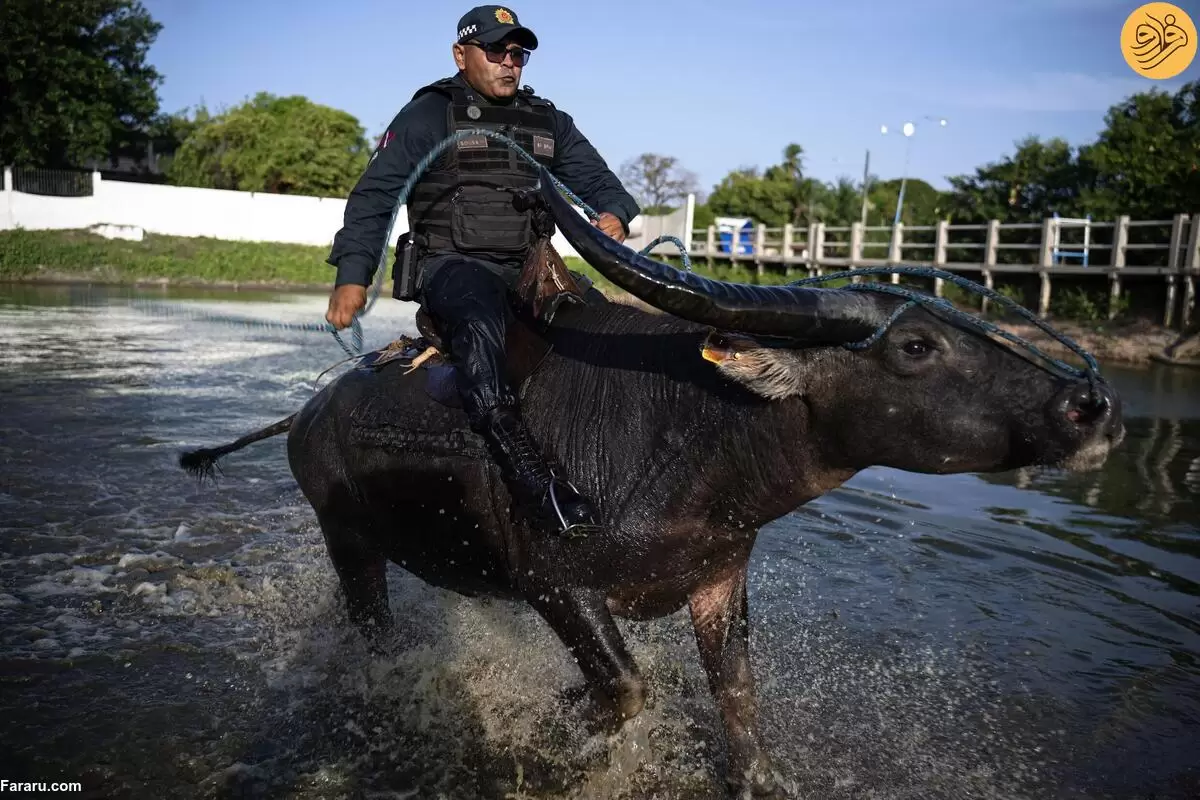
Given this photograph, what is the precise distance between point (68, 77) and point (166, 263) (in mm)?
11580

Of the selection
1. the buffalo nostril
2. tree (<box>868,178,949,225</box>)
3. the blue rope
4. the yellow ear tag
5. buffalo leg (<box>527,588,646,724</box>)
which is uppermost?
tree (<box>868,178,949,225</box>)

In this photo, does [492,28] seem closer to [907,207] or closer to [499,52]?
[499,52]

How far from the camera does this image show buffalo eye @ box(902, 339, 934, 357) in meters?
2.93

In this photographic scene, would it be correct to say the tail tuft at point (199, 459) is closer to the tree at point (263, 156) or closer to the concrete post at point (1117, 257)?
the concrete post at point (1117, 257)

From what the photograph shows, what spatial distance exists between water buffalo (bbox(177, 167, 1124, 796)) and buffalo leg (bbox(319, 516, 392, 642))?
0.03 metres

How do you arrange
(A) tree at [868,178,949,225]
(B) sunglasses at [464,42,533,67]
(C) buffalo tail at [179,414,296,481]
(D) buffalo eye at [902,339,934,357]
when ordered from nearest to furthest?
(D) buffalo eye at [902,339,934,357] → (B) sunglasses at [464,42,533,67] → (C) buffalo tail at [179,414,296,481] → (A) tree at [868,178,949,225]

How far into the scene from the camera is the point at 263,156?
45594 mm

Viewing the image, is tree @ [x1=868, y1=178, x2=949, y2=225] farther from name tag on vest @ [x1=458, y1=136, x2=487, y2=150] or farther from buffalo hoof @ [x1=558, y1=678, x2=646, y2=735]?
buffalo hoof @ [x1=558, y1=678, x2=646, y2=735]

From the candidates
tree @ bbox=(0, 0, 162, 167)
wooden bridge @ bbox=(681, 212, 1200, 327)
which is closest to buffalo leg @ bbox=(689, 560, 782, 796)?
wooden bridge @ bbox=(681, 212, 1200, 327)

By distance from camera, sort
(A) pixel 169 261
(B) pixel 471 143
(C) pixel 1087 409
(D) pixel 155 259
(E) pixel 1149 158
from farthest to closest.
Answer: (A) pixel 169 261 < (D) pixel 155 259 < (E) pixel 1149 158 < (B) pixel 471 143 < (C) pixel 1087 409

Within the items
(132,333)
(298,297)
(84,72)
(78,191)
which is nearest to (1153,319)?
(132,333)

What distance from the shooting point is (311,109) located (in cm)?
4956

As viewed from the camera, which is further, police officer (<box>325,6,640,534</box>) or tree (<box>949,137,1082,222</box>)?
tree (<box>949,137,1082,222</box>)

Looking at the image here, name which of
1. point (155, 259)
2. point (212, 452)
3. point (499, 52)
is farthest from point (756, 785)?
point (155, 259)
